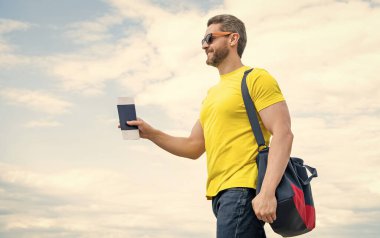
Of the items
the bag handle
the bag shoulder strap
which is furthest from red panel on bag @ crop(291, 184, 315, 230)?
the bag shoulder strap

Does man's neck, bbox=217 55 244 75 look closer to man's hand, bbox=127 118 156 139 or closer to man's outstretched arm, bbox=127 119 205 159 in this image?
man's outstretched arm, bbox=127 119 205 159

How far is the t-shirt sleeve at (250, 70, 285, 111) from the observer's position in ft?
14.3

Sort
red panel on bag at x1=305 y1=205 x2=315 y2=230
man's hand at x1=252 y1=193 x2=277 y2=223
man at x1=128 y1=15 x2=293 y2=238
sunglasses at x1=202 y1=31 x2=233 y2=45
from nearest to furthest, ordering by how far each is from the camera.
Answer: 1. man's hand at x1=252 y1=193 x2=277 y2=223
2. man at x1=128 y1=15 x2=293 y2=238
3. red panel on bag at x1=305 y1=205 x2=315 y2=230
4. sunglasses at x1=202 y1=31 x2=233 y2=45

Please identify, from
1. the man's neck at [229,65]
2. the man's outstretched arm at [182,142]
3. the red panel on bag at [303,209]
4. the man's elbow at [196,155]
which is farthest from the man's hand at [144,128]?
the red panel on bag at [303,209]

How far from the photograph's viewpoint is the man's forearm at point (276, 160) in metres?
4.04

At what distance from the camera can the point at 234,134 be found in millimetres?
4441

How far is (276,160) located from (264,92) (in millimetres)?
624

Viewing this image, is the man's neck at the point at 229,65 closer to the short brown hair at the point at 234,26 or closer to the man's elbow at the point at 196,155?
the short brown hair at the point at 234,26

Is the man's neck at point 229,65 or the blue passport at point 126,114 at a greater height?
the man's neck at point 229,65

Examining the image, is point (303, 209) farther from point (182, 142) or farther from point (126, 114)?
point (126, 114)

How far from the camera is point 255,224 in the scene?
13.5 ft

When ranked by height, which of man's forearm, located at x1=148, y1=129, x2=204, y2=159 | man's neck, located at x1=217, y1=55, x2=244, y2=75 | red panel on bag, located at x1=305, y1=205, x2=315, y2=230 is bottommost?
red panel on bag, located at x1=305, y1=205, x2=315, y2=230

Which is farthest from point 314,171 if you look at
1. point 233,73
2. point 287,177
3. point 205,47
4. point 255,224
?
point 205,47

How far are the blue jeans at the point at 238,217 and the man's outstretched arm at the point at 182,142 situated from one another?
1276 mm
